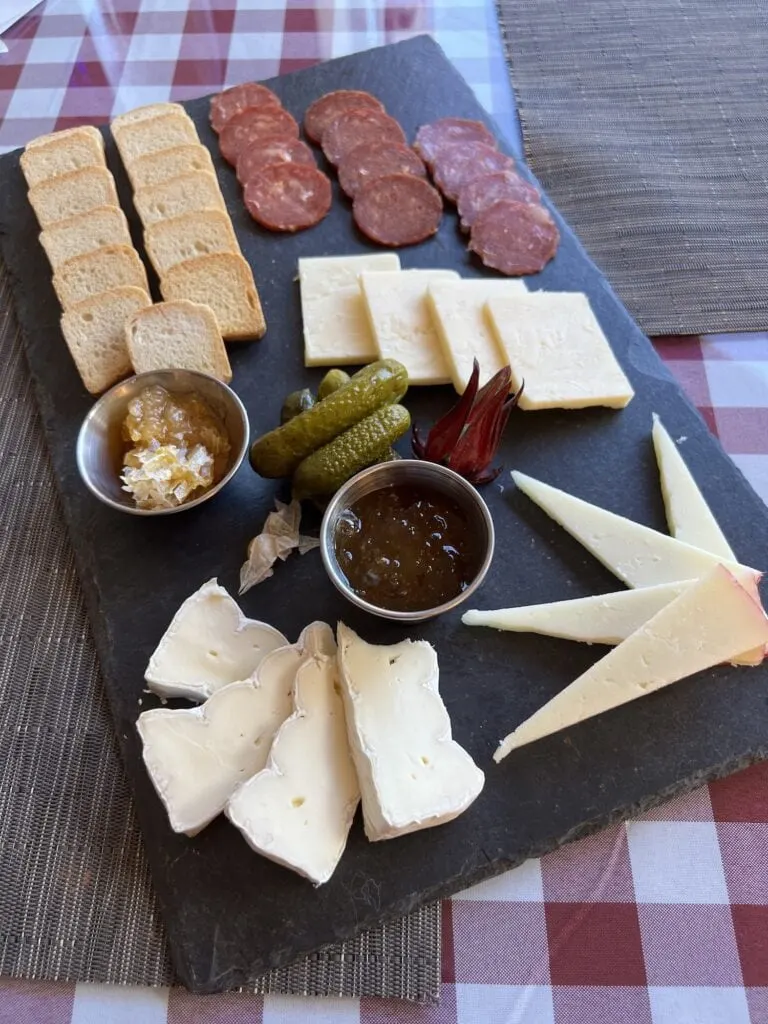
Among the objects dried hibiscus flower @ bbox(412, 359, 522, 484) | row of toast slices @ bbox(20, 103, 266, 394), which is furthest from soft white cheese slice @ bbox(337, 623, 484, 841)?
row of toast slices @ bbox(20, 103, 266, 394)

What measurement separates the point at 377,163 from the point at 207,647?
162 cm

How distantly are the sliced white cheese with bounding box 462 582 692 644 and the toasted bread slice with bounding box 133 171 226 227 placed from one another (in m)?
1.48

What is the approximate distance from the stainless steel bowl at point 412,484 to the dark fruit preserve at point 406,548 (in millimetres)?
13

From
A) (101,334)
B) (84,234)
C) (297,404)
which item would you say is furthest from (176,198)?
(297,404)

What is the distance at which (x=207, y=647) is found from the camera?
1.60 m

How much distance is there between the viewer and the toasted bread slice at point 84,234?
89.4 inches

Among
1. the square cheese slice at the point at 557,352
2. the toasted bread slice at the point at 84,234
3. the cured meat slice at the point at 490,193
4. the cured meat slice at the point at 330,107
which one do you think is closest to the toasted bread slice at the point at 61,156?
the toasted bread slice at the point at 84,234

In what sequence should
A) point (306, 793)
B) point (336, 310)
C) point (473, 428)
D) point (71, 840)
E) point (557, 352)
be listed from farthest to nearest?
point (336, 310) → point (557, 352) → point (473, 428) → point (71, 840) → point (306, 793)

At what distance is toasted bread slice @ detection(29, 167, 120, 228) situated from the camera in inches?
92.6

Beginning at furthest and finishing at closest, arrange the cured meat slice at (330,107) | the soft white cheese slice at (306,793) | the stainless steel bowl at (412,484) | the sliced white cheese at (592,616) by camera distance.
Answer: the cured meat slice at (330,107), the sliced white cheese at (592,616), the stainless steel bowl at (412,484), the soft white cheese slice at (306,793)

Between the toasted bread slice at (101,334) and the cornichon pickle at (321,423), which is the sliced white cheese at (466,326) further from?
the toasted bread slice at (101,334)

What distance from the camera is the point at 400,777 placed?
4.60ft

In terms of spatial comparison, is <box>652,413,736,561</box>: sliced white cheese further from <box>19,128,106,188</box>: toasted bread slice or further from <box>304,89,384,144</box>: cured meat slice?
<box>19,128,106,188</box>: toasted bread slice

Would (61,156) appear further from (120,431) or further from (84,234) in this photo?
(120,431)
